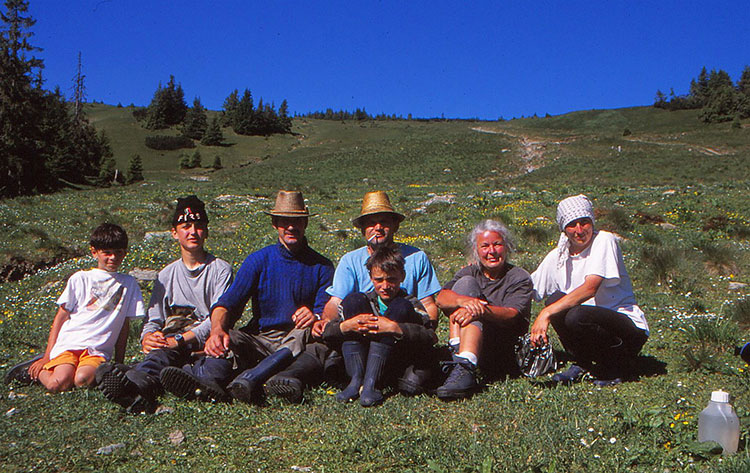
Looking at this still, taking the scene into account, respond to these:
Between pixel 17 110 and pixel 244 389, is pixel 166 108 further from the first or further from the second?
pixel 244 389

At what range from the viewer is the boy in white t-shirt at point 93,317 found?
4.99m

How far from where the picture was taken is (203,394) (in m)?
4.36

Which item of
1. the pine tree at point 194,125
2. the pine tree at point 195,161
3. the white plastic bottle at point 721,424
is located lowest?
the white plastic bottle at point 721,424

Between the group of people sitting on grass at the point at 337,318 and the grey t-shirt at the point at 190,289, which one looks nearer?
the group of people sitting on grass at the point at 337,318

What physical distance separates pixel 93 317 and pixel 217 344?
1342 mm

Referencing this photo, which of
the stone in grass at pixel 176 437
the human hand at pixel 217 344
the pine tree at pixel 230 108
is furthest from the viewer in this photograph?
the pine tree at pixel 230 108

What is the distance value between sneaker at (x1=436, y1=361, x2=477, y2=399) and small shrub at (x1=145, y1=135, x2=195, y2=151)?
264 ft

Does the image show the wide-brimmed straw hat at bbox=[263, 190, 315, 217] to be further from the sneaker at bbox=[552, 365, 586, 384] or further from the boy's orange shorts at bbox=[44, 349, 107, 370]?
the sneaker at bbox=[552, 365, 586, 384]

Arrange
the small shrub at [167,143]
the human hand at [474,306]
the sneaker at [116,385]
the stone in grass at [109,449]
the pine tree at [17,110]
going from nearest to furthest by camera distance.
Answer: the stone in grass at [109,449] → the sneaker at [116,385] → the human hand at [474,306] → the pine tree at [17,110] → the small shrub at [167,143]

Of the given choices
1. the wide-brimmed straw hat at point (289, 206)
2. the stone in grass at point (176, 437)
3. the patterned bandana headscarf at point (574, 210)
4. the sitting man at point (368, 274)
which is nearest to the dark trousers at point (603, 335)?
the patterned bandana headscarf at point (574, 210)

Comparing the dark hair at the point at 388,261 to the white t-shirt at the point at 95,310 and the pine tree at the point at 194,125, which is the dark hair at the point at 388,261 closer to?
the white t-shirt at the point at 95,310

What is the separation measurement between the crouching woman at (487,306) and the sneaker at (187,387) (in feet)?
5.76

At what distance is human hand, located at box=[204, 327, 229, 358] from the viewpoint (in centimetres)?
465

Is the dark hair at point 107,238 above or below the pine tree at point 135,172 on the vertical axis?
below
